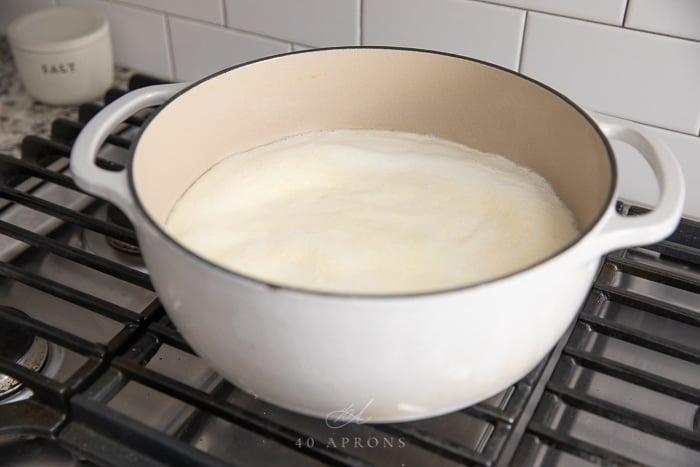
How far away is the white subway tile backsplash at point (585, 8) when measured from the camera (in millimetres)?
678

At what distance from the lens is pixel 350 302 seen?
1.28 feet

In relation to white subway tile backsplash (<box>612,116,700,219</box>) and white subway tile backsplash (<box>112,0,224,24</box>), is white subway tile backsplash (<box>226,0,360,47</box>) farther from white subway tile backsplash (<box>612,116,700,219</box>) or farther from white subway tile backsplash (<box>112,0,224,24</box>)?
white subway tile backsplash (<box>612,116,700,219</box>)

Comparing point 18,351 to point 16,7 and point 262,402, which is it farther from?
point 16,7

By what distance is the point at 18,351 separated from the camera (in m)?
0.61

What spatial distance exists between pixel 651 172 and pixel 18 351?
57 centimetres

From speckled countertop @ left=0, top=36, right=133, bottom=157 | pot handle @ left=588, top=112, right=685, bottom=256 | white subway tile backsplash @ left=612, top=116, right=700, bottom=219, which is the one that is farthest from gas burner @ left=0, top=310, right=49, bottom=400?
white subway tile backsplash @ left=612, top=116, right=700, bottom=219

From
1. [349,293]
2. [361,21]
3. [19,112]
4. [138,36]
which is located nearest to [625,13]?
[361,21]

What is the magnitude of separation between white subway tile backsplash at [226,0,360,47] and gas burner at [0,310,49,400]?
0.40 meters

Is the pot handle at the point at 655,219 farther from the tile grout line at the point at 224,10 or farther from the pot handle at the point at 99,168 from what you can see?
the tile grout line at the point at 224,10

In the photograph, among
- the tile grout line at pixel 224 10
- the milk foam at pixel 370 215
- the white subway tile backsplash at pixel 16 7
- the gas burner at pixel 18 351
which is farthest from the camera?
the white subway tile backsplash at pixel 16 7

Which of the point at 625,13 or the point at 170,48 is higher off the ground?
the point at 625,13

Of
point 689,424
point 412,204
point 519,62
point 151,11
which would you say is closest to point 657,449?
point 689,424

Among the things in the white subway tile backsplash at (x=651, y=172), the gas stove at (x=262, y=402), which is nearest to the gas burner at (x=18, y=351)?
the gas stove at (x=262, y=402)

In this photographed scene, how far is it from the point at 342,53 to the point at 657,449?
380mm
